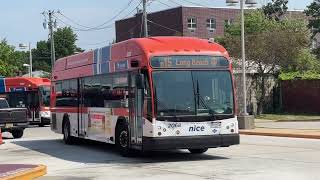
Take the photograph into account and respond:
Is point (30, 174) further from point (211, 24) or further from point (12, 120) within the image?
point (211, 24)

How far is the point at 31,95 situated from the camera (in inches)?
1631

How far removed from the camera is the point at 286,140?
75.3 ft

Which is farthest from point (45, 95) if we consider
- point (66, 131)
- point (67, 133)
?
point (67, 133)

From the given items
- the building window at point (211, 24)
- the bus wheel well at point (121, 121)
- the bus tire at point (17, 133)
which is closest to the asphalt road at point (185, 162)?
the bus wheel well at point (121, 121)

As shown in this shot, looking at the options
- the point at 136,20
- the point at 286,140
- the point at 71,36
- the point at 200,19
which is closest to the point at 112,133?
the point at 286,140

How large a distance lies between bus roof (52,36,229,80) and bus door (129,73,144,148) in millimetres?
484

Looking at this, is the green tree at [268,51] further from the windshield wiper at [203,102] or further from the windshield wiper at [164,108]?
the windshield wiper at [164,108]

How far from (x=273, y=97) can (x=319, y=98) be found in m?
3.61

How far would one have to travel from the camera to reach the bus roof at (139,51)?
1639 centimetres

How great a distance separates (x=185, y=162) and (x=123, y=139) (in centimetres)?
235

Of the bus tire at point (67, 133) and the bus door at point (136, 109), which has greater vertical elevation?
the bus door at point (136, 109)

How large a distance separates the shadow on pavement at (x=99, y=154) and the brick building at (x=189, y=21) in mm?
52121

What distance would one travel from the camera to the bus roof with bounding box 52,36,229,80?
53.8 ft

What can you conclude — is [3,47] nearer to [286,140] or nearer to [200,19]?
[200,19]
